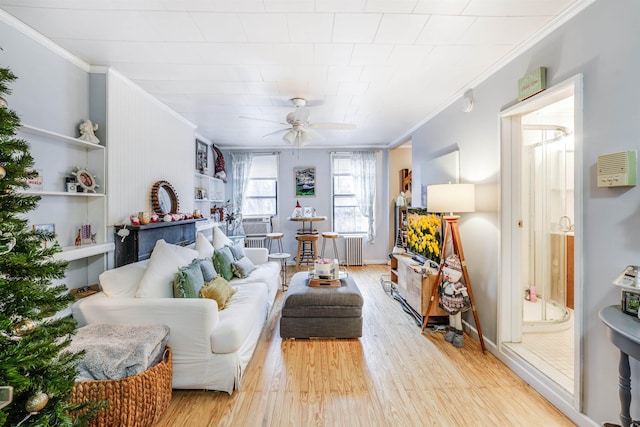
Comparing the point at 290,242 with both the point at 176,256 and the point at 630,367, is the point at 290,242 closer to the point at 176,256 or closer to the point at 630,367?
the point at 176,256

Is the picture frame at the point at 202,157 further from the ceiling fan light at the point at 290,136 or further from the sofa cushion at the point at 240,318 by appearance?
the sofa cushion at the point at 240,318

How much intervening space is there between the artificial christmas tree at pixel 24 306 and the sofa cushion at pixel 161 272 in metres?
1.12

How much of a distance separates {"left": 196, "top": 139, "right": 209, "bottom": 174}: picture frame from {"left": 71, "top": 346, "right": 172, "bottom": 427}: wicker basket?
3870 mm

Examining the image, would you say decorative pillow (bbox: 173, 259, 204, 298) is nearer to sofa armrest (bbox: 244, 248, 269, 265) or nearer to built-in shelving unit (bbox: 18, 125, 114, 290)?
built-in shelving unit (bbox: 18, 125, 114, 290)

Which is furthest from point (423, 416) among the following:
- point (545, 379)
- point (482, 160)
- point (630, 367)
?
point (482, 160)

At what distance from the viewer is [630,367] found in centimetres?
150

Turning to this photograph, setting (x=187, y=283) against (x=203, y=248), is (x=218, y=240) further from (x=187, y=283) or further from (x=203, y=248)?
(x=187, y=283)

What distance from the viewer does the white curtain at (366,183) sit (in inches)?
249

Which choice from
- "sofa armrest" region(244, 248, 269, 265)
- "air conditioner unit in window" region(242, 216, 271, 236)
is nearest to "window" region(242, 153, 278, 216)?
"air conditioner unit in window" region(242, 216, 271, 236)

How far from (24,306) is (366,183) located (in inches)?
226

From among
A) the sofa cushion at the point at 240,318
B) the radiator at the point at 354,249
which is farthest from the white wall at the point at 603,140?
the radiator at the point at 354,249

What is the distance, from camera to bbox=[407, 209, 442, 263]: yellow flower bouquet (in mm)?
3504

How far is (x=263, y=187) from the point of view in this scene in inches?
251

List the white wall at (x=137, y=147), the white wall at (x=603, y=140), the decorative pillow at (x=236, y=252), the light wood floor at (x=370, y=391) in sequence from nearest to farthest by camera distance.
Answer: the white wall at (x=603, y=140)
the light wood floor at (x=370, y=391)
the white wall at (x=137, y=147)
the decorative pillow at (x=236, y=252)
